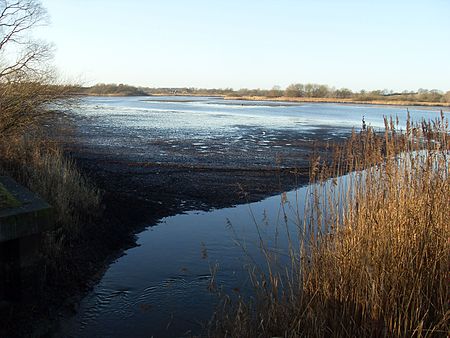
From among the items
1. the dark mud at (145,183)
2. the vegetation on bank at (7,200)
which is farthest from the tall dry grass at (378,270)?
the vegetation on bank at (7,200)

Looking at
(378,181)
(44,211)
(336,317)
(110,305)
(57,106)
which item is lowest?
(110,305)

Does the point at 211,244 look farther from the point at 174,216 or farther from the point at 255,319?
the point at 255,319

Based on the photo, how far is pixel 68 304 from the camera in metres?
6.13

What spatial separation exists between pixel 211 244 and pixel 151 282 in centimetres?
184

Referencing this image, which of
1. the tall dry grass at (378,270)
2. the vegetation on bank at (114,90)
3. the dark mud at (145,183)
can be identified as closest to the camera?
the tall dry grass at (378,270)

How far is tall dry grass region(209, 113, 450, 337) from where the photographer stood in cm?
397

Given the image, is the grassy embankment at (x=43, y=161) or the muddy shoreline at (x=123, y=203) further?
the grassy embankment at (x=43, y=161)

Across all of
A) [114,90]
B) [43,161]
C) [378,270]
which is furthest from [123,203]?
[114,90]

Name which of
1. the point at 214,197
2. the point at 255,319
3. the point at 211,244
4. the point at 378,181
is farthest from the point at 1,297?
the point at 214,197

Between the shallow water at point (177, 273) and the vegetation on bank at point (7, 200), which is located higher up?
the vegetation on bank at point (7, 200)

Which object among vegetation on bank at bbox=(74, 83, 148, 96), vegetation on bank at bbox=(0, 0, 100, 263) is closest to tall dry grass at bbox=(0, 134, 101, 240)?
vegetation on bank at bbox=(0, 0, 100, 263)

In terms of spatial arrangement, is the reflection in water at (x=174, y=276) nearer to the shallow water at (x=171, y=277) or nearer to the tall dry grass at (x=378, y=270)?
the shallow water at (x=171, y=277)

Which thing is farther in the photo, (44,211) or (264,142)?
(264,142)

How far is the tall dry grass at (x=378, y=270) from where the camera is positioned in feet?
13.0
